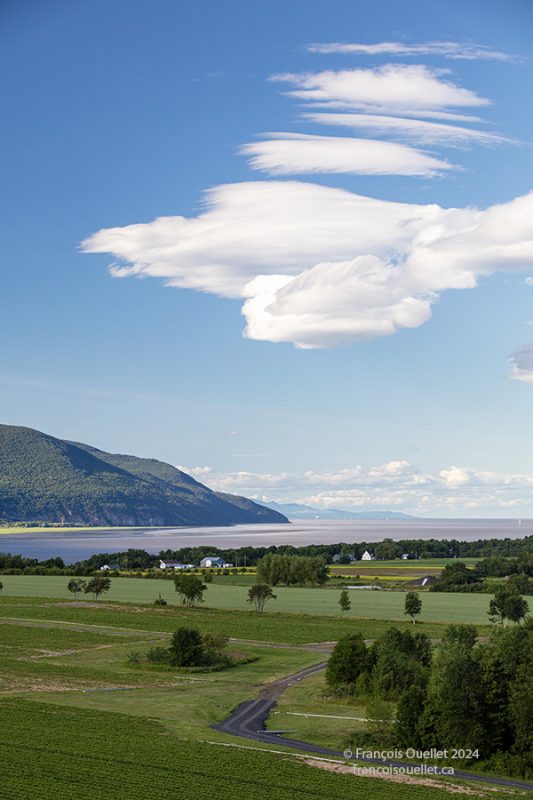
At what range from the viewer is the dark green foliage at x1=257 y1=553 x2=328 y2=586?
154000 millimetres

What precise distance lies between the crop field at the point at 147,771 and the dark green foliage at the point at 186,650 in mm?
24186

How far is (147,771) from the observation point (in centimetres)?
4338

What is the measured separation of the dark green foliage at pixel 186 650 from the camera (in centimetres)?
7675

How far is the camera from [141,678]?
70.8 m

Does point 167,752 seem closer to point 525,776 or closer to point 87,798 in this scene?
point 87,798

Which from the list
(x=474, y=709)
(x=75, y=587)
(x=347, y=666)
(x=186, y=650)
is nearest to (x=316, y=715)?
(x=347, y=666)

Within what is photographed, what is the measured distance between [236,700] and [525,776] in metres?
21.8

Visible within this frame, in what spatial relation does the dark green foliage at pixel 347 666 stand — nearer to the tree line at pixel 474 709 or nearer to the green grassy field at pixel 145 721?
the green grassy field at pixel 145 721

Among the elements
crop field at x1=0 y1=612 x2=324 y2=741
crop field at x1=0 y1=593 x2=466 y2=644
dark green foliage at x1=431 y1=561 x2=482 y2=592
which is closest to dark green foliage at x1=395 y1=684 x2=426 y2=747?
crop field at x1=0 y1=612 x2=324 y2=741

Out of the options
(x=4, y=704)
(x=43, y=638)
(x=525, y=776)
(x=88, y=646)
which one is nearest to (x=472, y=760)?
(x=525, y=776)

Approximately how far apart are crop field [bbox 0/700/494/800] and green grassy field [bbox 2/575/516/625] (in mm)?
63205

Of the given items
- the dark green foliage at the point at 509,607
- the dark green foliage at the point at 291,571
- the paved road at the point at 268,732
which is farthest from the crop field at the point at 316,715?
the dark green foliage at the point at 291,571

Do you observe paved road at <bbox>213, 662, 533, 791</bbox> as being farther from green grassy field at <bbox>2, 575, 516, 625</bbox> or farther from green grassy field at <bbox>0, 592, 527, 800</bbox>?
green grassy field at <bbox>2, 575, 516, 625</bbox>

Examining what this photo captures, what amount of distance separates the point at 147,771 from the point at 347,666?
24.4 metres
